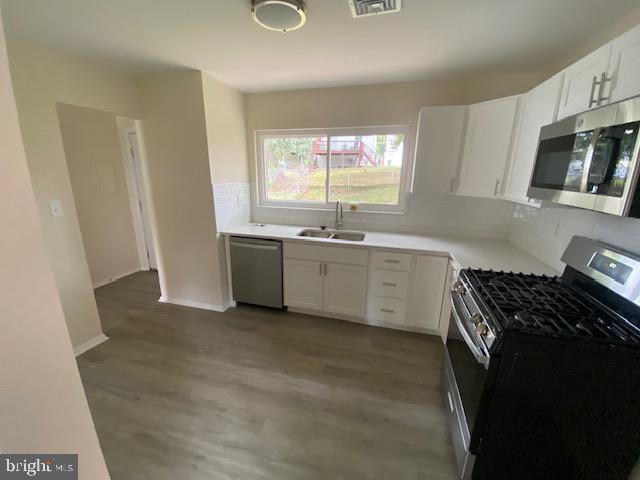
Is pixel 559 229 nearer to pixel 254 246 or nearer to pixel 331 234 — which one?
pixel 331 234

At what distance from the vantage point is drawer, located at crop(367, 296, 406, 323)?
8.44 ft

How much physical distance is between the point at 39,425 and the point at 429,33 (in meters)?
2.50

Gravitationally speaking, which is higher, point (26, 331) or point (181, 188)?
point (181, 188)

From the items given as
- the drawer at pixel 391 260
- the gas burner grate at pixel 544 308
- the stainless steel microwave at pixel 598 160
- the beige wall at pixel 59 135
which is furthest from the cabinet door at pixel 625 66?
the beige wall at pixel 59 135

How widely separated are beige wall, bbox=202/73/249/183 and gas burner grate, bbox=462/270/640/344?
99.8 inches

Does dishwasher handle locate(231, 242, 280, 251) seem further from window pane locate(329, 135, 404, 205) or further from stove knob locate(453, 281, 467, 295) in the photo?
stove knob locate(453, 281, 467, 295)

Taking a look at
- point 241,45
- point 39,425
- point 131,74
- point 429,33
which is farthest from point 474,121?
point 131,74

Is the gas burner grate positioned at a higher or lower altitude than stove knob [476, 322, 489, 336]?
higher

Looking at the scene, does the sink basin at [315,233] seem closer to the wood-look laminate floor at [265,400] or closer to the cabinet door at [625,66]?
the wood-look laminate floor at [265,400]

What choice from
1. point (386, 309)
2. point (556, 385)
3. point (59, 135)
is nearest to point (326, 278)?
point (386, 309)

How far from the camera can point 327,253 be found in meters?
2.64

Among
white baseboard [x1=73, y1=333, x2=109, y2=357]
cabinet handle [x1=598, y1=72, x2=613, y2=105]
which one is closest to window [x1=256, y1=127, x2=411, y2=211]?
cabinet handle [x1=598, y1=72, x2=613, y2=105]

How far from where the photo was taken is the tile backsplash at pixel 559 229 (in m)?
1.39

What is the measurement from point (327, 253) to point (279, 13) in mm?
1885
